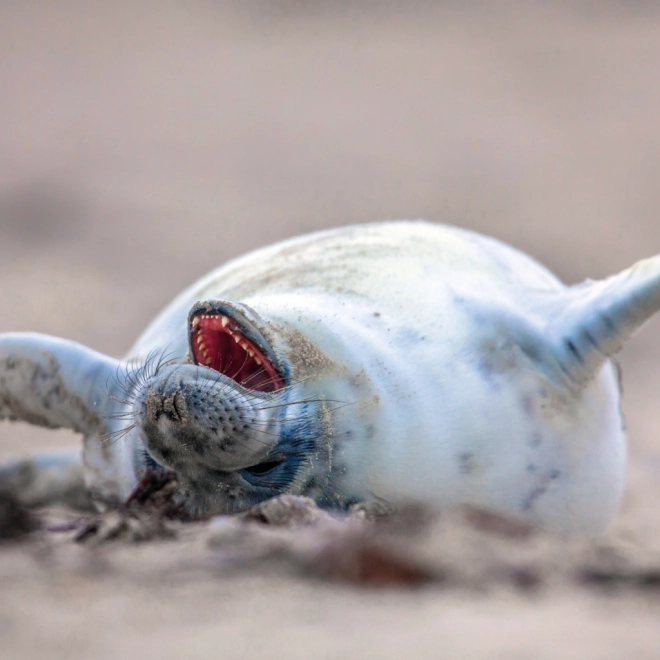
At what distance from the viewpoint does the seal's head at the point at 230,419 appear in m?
2.45

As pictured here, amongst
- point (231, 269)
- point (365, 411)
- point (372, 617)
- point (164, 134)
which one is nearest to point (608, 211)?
point (164, 134)

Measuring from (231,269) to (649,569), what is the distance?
1.92m

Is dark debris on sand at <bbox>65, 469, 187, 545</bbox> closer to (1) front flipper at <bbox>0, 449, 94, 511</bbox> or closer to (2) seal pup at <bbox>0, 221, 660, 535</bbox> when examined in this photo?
(2) seal pup at <bbox>0, 221, 660, 535</bbox>

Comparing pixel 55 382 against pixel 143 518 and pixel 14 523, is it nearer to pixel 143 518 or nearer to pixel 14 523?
pixel 14 523

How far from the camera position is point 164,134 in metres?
10.3

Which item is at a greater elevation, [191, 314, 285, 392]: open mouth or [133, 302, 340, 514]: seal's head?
[191, 314, 285, 392]: open mouth

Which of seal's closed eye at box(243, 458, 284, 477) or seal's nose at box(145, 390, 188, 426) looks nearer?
seal's nose at box(145, 390, 188, 426)

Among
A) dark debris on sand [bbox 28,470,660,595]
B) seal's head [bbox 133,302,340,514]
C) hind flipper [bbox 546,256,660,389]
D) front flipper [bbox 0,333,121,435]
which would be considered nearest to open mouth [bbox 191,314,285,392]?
seal's head [bbox 133,302,340,514]

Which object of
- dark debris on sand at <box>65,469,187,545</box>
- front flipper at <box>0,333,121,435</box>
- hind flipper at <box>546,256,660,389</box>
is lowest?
dark debris on sand at <box>65,469,187,545</box>

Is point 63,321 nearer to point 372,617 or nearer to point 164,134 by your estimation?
point 164,134

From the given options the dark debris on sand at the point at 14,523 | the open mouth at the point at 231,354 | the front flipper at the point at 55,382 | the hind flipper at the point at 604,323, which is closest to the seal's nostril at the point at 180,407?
the open mouth at the point at 231,354

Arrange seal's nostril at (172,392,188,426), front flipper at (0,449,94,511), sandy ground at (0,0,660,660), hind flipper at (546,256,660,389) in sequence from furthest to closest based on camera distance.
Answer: front flipper at (0,449,94,511)
hind flipper at (546,256,660,389)
seal's nostril at (172,392,188,426)
sandy ground at (0,0,660,660)

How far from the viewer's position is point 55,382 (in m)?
3.21

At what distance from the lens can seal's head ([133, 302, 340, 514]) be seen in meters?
2.45
